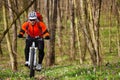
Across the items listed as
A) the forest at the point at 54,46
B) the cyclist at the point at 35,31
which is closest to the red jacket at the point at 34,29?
the cyclist at the point at 35,31

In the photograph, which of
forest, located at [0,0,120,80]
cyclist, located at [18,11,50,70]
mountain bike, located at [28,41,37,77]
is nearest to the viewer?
forest, located at [0,0,120,80]

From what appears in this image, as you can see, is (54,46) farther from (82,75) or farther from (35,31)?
(82,75)

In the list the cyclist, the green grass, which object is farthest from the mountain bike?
the cyclist

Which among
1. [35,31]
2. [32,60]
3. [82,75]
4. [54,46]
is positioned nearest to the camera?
[82,75]

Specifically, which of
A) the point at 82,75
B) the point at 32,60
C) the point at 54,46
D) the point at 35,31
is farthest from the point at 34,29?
the point at 54,46

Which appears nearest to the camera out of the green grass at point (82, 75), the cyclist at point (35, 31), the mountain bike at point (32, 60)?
the green grass at point (82, 75)

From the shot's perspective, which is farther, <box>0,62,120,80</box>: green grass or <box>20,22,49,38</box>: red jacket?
<box>20,22,49,38</box>: red jacket

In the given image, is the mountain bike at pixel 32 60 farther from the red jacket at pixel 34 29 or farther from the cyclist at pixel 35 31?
the red jacket at pixel 34 29

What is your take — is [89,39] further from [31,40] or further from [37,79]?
[37,79]

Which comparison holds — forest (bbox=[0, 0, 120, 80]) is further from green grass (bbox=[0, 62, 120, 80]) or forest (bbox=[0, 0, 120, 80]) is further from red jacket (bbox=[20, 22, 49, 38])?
red jacket (bbox=[20, 22, 49, 38])

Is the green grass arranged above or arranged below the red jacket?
below

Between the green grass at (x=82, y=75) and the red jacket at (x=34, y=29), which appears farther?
the red jacket at (x=34, y=29)

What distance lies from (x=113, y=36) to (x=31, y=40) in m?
48.2

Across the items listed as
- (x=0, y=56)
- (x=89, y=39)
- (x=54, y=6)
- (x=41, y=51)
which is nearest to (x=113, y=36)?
(x=0, y=56)
